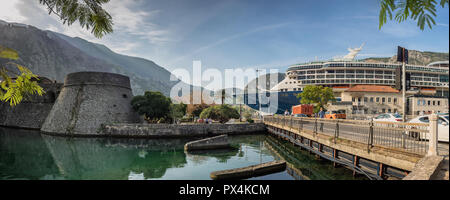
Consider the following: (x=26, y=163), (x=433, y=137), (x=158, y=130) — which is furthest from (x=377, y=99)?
(x=26, y=163)

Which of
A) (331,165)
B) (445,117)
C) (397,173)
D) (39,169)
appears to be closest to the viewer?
(397,173)

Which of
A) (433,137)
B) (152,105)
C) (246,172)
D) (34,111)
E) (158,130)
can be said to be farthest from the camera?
(34,111)

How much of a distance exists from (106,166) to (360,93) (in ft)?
173

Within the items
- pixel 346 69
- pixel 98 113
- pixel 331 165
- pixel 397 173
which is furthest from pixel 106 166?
pixel 346 69

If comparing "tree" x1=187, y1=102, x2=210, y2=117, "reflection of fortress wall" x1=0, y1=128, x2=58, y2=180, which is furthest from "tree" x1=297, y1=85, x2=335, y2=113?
"reflection of fortress wall" x1=0, y1=128, x2=58, y2=180

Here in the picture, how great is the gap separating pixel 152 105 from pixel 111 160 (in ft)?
55.9

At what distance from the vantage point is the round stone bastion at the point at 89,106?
Answer: 97.8ft

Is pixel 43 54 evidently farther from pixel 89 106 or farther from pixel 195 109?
pixel 89 106

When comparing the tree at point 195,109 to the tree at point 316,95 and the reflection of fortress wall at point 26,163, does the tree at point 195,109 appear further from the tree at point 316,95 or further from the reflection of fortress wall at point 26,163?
the reflection of fortress wall at point 26,163

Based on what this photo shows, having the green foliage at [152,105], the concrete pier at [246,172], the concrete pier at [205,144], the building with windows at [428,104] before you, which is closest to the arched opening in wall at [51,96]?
the green foliage at [152,105]

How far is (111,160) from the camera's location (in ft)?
55.4

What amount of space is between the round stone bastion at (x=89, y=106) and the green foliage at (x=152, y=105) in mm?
1946

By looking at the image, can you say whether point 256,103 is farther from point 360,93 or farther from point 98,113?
point 98,113
